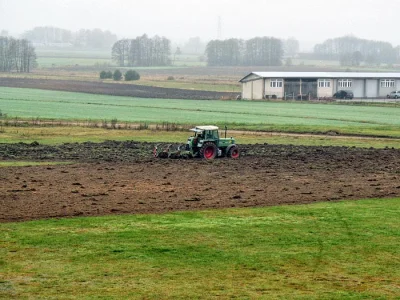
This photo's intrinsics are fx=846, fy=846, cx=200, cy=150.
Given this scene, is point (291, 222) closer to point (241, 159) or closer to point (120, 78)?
point (241, 159)

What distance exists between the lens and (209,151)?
49438 millimetres

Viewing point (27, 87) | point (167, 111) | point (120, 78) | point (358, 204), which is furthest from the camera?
point (120, 78)

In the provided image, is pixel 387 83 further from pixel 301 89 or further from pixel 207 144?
pixel 207 144

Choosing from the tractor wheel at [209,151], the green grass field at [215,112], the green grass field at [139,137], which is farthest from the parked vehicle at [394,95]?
the tractor wheel at [209,151]

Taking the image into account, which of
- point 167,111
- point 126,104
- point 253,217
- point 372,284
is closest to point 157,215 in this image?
point 253,217

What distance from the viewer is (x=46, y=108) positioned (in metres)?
90.8

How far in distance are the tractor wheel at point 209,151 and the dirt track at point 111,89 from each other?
6580 centimetres

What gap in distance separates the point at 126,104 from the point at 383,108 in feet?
100

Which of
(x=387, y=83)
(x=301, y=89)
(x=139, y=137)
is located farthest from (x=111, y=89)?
(x=139, y=137)

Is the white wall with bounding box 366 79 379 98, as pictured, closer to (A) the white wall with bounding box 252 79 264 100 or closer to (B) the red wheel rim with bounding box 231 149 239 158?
(A) the white wall with bounding box 252 79 264 100

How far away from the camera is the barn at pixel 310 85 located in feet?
377

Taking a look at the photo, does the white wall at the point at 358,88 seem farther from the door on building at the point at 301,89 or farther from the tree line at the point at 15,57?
the tree line at the point at 15,57

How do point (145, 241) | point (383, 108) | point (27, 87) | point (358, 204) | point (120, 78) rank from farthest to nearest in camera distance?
point (120, 78), point (27, 87), point (383, 108), point (358, 204), point (145, 241)

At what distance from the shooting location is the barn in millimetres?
114875
